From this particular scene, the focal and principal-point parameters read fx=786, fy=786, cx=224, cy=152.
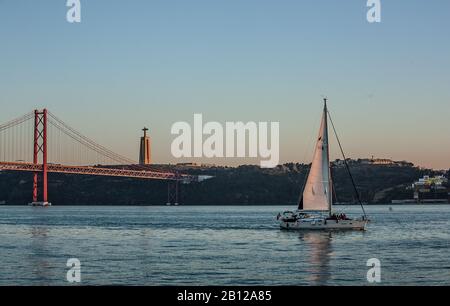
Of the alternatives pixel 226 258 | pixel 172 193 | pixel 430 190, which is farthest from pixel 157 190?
pixel 226 258

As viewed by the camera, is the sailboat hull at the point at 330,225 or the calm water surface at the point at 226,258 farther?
the sailboat hull at the point at 330,225

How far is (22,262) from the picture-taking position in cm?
2892

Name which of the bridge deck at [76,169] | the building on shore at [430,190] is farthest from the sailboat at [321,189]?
the building on shore at [430,190]

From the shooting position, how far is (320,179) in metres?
48.1

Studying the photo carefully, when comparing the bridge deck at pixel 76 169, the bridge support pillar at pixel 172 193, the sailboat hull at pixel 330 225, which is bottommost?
the sailboat hull at pixel 330 225

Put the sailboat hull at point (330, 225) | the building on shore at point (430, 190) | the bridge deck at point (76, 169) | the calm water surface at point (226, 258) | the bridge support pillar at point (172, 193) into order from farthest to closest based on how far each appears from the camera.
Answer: the building on shore at point (430, 190) → the bridge support pillar at point (172, 193) → the bridge deck at point (76, 169) → the sailboat hull at point (330, 225) → the calm water surface at point (226, 258)

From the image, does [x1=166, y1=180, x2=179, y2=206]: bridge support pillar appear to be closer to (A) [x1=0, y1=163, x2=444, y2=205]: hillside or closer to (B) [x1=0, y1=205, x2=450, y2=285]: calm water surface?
(A) [x1=0, y1=163, x2=444, y2=205]: hillside

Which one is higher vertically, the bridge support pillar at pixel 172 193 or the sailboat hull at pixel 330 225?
the bridge support pillar at pixel 172 193

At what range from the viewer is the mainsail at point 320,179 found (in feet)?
157

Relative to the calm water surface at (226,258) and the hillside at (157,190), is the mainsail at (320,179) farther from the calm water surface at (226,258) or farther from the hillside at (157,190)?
the hillside at (157,190)

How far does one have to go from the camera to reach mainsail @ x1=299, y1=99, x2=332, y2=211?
47.8 metres

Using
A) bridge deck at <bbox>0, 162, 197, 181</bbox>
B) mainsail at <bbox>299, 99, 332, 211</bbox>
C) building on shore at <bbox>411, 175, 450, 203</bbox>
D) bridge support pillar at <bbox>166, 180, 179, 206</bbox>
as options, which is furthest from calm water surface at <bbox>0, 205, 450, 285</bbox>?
building on shore at <bbox>411, 175, 450, 203</bbox>

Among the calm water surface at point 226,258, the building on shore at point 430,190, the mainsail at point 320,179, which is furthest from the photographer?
the building on shore at point 430,190

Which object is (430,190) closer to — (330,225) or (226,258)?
(330,225)
